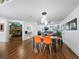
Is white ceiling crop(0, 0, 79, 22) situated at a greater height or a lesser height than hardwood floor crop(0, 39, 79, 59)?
greater

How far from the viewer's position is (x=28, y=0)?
3479mm

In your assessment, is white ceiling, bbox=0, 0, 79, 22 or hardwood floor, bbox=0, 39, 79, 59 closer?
white ceiling, bbox=0, 0, 79, 22

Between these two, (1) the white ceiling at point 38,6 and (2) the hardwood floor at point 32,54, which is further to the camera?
(2) the hardwood floor at point 32,54

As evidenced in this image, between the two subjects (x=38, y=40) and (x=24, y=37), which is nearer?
(x=38, y=40)

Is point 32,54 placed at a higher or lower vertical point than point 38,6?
lower

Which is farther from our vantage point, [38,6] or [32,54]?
[32,54]

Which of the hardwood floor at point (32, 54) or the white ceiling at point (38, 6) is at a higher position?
the white ceiling at point (38, 6)

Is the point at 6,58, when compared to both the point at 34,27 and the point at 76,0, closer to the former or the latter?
the point at 76,0

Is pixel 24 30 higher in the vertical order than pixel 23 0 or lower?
lower

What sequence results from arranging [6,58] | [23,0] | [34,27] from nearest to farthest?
[23,0]
[6,58]
[34,27]

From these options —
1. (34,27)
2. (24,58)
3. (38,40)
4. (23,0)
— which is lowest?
(24,58)

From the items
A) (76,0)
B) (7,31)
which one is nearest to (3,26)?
(7,31)

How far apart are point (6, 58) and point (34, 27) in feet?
32.0

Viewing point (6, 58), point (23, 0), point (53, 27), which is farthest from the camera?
point (53, 27)
